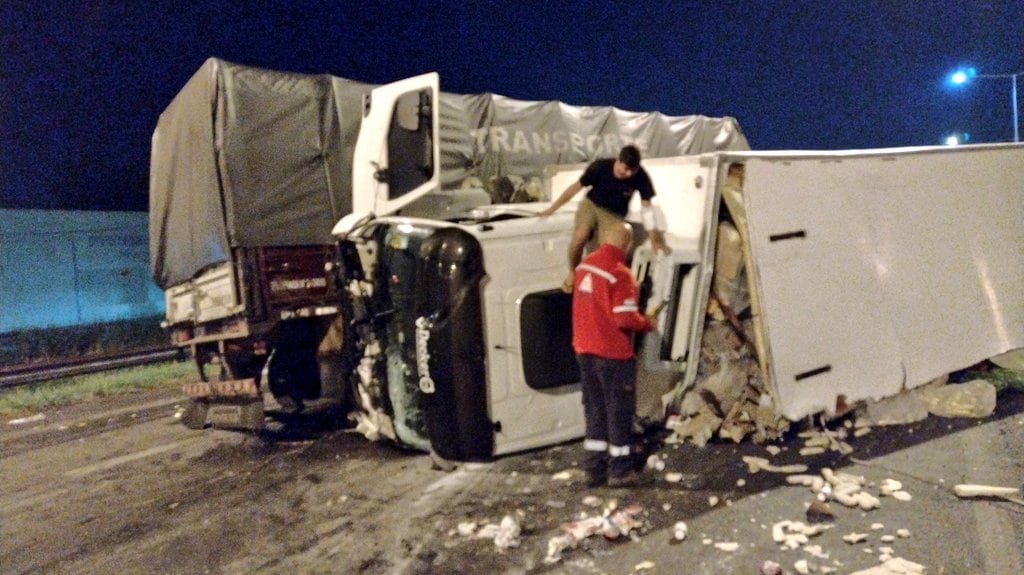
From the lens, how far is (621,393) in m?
4.45

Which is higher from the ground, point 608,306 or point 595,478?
point 608,306

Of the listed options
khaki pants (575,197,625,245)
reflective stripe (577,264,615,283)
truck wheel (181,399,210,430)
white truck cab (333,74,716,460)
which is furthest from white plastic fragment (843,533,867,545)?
truck wheel (181,399,210,430)

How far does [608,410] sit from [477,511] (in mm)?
993

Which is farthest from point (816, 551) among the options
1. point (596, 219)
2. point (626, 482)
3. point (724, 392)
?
point (596, 219)

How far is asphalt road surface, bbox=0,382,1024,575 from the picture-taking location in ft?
12.0

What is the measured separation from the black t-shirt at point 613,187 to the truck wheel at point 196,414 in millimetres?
3878

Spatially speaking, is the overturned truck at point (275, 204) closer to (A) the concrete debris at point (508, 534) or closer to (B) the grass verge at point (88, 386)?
(A) the concrete debris at point (508, 534)

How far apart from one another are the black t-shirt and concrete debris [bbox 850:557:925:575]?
8.50 feet

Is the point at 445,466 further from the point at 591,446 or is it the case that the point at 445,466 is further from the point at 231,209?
the point at 231,209

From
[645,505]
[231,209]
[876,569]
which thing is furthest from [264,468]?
[876,569]

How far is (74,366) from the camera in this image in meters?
12.8

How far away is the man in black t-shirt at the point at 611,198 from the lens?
4887mm

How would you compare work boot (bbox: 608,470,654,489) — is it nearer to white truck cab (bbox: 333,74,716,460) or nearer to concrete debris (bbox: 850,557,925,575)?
white truck cab (bbox: 333,74,716,460)

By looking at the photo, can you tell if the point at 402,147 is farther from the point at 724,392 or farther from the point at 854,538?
the point at 854,538
